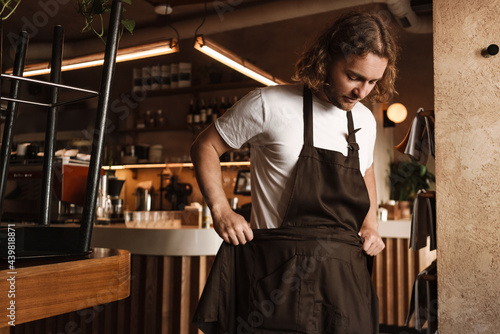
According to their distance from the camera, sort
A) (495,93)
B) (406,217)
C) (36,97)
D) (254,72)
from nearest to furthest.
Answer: (495,93)
(254,72)
(406,217)
(36,97)

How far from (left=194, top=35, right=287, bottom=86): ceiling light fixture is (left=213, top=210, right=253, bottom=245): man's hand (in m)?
2.59

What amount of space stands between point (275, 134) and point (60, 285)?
34.5 inches

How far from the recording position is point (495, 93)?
224 centimetres

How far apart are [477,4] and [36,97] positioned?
688cm

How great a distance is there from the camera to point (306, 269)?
1372 millimetres

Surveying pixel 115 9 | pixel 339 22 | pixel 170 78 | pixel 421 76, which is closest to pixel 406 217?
pixel 421 76

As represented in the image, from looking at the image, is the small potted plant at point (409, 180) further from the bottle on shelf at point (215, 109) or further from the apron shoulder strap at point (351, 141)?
the apron shoulder strap at point (351, 141)

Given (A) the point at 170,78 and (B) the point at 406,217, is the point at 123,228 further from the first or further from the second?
(A) the point at 170,78

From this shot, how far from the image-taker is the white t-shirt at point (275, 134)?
57.5 inches

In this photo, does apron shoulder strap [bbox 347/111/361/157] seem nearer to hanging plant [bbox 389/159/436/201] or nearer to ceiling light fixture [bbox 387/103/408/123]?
ceiling light fixture [bbox 387/103/408/123]

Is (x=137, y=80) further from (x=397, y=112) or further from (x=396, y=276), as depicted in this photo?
(x=396, y=276)

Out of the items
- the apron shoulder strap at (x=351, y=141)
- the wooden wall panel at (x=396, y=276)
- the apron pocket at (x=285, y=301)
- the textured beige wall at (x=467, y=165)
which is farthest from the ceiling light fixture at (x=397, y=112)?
the apron pocket at (x=285, y=301)

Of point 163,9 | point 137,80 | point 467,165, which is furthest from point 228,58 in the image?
point 137,80

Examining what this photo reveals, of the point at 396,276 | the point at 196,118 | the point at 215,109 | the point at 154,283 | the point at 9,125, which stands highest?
the point at 215,109
